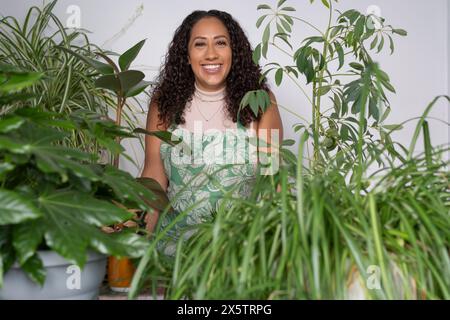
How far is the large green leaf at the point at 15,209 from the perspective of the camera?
71 centimetres

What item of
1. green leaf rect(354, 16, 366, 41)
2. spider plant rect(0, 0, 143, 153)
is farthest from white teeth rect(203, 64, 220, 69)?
green leaf rect(354, 16, 366, 41)

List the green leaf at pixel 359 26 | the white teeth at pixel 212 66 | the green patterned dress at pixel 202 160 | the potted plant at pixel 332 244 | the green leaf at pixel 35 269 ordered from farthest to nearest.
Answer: the white teeth at pixel 212 66
the green patterned dress at pixel 202 160
the green leaf at pixel 359 26
the green leaf at pixel 35 269
the potted plant at pixel 332 244

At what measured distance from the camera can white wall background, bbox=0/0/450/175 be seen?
2775mm

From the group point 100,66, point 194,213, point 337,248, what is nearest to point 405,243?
point 337,248

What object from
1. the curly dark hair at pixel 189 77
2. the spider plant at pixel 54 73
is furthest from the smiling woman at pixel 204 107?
the spider plant at pixel 54 73

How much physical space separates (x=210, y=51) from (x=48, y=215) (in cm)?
132

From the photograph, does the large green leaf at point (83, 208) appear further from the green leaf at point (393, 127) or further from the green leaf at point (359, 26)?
the green leaf at point (359, 26)

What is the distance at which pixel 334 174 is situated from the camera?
0.79 m

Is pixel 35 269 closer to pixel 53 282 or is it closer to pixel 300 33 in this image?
pixel 53 282

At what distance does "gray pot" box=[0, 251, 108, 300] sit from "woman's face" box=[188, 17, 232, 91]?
48.2 inches

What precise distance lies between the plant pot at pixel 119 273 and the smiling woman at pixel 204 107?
2.75ft

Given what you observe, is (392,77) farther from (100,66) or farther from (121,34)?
(100,66)

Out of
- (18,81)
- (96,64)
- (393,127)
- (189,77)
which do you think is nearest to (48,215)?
(18,81)

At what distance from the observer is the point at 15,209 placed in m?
0.72
